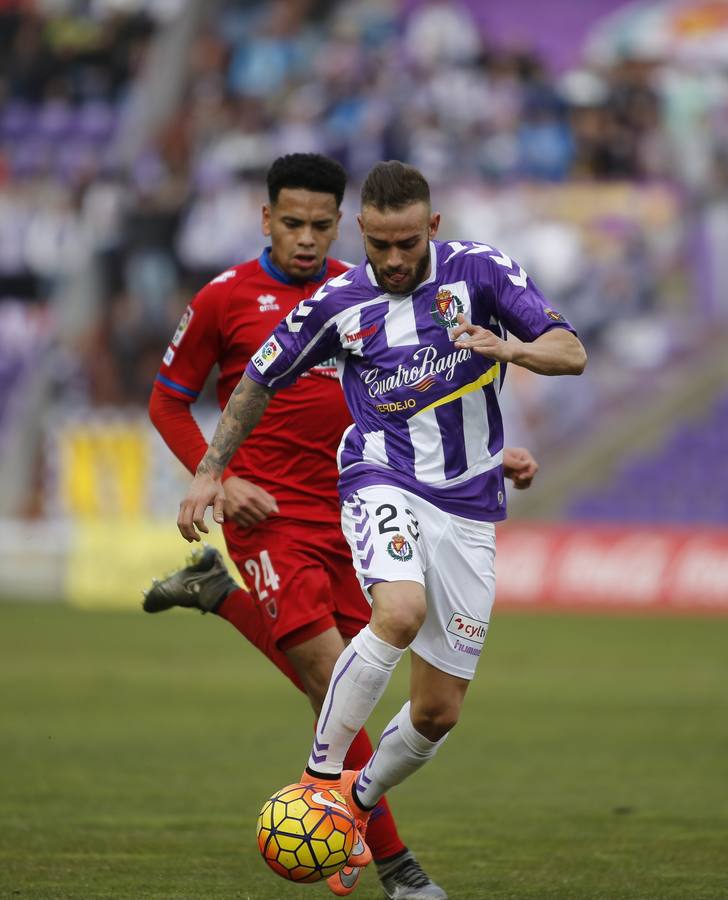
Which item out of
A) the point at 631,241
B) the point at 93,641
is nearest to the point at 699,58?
the point at 631,241

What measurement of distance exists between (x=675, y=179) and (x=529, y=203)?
2.19 metres

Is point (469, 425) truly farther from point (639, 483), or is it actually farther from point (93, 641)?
point (639, 483)

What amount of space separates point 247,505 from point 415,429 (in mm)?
712

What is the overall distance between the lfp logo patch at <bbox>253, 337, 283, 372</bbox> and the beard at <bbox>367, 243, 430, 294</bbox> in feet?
1.38

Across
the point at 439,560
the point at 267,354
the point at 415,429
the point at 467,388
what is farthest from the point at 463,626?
the point at 267,354

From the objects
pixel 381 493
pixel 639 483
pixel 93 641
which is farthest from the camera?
pixel 639 483

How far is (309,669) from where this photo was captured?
5902mm

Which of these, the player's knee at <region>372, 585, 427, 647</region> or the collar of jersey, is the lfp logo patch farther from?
the player's knee at <region>372, 585, 427, 647</region>

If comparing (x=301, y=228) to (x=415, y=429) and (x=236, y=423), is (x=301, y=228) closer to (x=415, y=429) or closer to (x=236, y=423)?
(x=236, y=423)

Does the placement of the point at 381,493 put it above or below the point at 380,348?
below

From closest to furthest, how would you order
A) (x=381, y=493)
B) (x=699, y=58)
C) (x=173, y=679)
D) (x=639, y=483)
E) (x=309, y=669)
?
(x=381, y=493)
(x=309, y=669)
(x=173, y=679)
(x=639, y=483)
(x=699, y=58)

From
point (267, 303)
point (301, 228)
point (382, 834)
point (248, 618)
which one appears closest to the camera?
point (382, 834)

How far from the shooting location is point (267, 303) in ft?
20.7

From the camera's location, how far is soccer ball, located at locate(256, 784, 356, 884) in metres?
5.11
